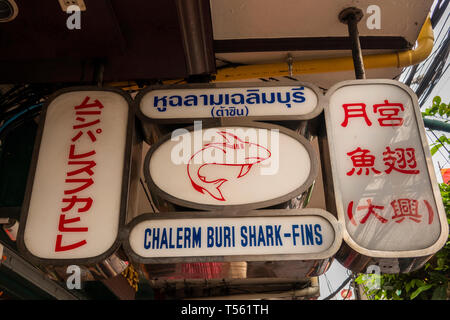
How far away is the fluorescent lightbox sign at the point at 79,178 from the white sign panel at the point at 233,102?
0.20 meters

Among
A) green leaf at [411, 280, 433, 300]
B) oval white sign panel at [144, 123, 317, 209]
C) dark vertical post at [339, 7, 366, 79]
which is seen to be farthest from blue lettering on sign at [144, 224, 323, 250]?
green leaf at [411, 280, 433, 300]

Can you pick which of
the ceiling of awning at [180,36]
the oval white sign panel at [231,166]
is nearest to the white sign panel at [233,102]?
the oval white sign panel at [231,166]

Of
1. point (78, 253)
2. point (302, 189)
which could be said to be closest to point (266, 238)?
point (302, 189)

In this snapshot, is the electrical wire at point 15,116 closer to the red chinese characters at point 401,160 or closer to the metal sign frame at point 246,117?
the metal sign frame at point 246,117

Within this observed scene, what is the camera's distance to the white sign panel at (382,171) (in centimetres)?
214

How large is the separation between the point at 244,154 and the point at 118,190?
80cm

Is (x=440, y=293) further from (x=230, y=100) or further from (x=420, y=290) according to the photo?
(x=230, y=100)

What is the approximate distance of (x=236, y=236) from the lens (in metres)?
2.09

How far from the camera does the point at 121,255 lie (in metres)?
2.20

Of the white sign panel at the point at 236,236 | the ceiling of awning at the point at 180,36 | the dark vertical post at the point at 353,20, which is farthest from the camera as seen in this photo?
the dark vertical post at the point at 353,20

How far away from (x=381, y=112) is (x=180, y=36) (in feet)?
5.60

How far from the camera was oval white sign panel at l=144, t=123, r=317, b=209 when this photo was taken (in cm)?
227

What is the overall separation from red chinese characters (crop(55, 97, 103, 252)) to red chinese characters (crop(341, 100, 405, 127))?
1663mm
